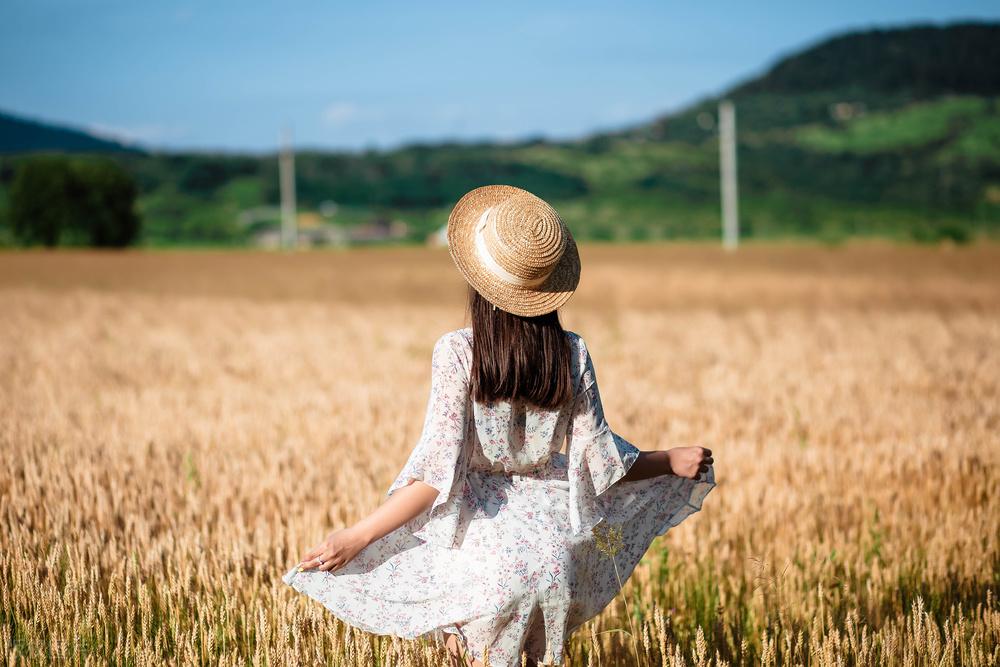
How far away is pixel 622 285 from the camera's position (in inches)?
809

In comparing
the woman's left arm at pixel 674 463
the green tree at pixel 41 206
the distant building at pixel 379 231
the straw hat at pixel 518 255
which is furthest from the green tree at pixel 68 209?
the woman's left arm at pixel 674 463

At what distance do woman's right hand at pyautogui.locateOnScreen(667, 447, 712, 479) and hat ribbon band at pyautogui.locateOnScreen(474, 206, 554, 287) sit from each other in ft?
2.08

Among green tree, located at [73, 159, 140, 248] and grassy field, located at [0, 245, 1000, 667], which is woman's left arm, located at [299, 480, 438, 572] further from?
green tree, located at [73, 159, 140, 248]

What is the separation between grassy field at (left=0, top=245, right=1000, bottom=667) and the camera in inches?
118

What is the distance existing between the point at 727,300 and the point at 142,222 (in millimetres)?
63529

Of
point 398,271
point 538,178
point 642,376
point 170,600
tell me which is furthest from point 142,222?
point 170,600

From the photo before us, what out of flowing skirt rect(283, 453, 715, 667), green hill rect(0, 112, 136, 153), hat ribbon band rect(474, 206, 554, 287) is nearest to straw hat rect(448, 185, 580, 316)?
hat ribbon band rect(474, 206, 554, 287)

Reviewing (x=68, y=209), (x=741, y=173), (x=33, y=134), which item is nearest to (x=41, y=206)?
(x=68, y=209)

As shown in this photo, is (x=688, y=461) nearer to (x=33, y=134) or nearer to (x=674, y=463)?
(x=674, y=463)

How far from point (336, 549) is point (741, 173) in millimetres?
89055

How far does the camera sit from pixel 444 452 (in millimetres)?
2537

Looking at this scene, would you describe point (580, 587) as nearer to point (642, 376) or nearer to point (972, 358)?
point (642, 376)

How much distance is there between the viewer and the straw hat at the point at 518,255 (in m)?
2.54

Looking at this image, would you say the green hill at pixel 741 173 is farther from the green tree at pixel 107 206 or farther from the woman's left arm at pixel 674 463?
the woman's left arm at pixel 674 463
